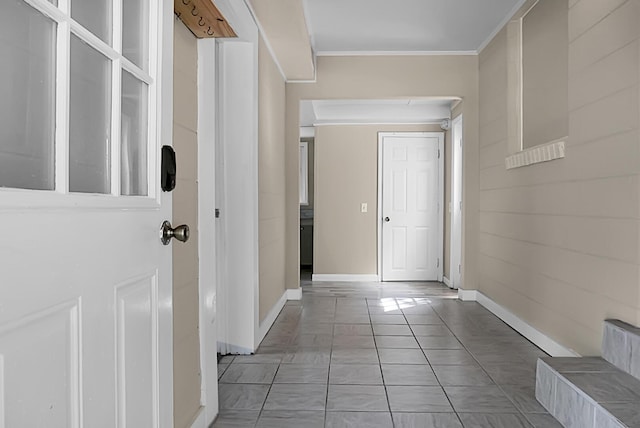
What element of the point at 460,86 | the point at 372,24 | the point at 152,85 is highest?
the point at 372,24

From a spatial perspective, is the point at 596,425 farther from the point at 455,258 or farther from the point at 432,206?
the point at 432,206

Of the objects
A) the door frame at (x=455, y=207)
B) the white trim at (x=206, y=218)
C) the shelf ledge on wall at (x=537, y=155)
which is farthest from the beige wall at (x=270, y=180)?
the door frame at (x=455, y=207)

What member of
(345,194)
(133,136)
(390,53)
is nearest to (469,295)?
(345,194)

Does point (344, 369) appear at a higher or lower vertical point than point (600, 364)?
lower

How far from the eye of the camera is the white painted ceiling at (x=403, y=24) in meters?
3.99

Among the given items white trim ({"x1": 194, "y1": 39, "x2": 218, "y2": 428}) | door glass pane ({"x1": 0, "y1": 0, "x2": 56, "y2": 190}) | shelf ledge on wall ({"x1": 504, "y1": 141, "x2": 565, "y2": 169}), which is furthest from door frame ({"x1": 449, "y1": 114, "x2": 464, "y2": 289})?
door glass pane ({"x1": 0, "y1": 0, "x2": 56, "y2": 190})

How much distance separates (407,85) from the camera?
5.20m

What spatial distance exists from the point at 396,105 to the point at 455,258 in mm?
1983

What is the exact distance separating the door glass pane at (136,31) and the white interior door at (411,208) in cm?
566

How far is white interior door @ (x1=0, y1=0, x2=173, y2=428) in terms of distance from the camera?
0.82 m

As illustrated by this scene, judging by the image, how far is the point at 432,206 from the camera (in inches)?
270

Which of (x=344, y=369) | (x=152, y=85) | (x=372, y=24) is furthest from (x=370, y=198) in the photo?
(x=152, y=85)

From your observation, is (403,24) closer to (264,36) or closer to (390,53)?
(390,53)

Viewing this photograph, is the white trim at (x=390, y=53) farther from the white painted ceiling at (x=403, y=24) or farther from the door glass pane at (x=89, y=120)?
the door glass pane at (x=89, y=120)
